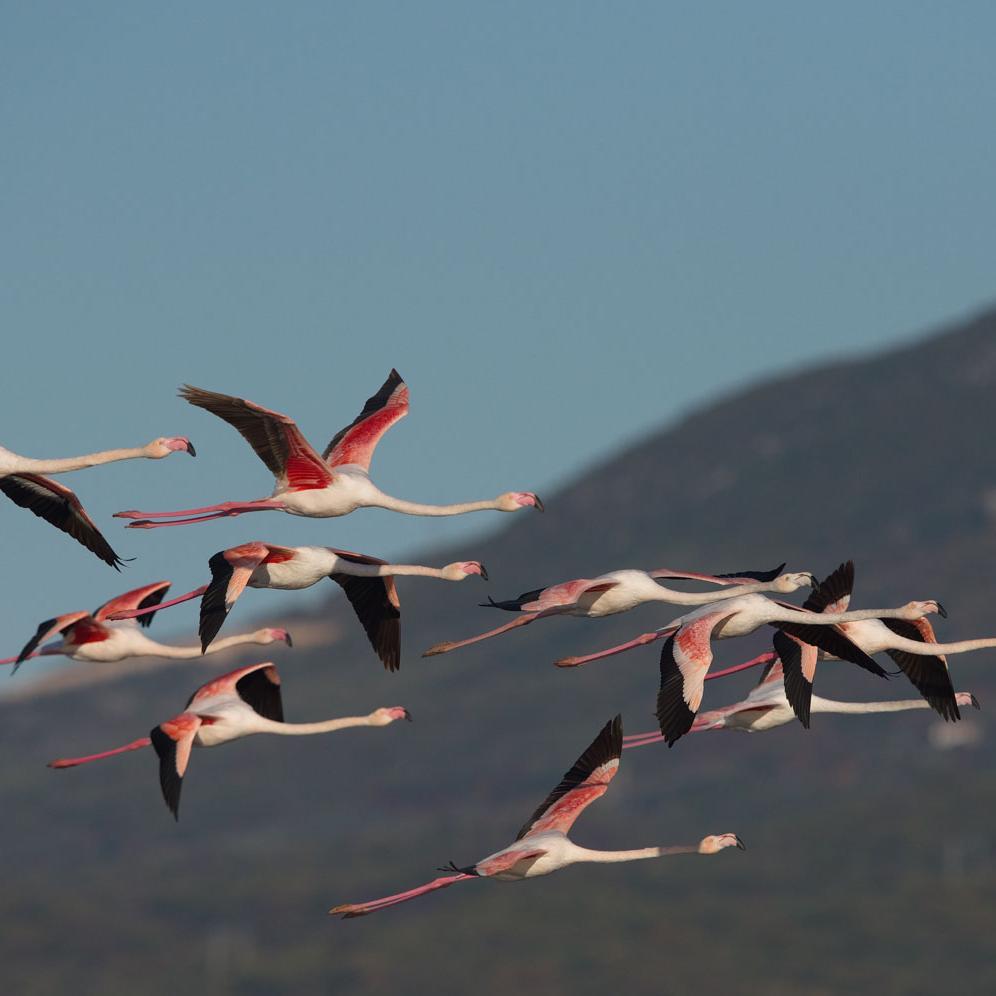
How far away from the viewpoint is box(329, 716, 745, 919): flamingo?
2484cm

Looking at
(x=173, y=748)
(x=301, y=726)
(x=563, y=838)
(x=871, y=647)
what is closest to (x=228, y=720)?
(x=301, y=726)

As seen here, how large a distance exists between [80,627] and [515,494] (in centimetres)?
570

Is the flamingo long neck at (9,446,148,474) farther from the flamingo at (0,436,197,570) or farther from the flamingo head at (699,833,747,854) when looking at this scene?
the flamingo head at (699,833,747,854)

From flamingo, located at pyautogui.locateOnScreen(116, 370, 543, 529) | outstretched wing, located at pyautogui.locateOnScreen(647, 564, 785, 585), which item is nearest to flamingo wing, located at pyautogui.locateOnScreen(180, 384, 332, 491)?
flamingo, located at pyautogui.locateOnScreen(116, 370, 543, 529)

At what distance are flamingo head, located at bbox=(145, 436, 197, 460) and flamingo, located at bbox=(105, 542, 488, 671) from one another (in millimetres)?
1261

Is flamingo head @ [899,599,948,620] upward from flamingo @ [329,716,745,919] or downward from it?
upward

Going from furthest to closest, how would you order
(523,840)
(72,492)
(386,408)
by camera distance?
(386,408), (72,492), (523,840)

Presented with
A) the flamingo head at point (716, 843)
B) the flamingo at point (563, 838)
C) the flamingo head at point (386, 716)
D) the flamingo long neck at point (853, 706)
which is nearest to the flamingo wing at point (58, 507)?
the flamingo head at point (386, 716)

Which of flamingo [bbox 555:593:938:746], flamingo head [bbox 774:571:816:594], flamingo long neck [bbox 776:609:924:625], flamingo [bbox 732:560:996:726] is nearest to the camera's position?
flamingo [bbox 555:593:938:746]

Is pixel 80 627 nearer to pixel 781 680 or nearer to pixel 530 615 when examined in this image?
pixel 530 615

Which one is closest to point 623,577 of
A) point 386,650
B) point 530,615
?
point 530,615

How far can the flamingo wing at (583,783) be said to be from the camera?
81.6 feet

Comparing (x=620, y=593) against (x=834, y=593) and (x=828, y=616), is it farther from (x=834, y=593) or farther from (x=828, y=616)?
(x=828, y=616)

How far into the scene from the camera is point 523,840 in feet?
85.5
